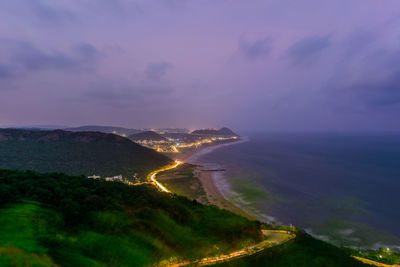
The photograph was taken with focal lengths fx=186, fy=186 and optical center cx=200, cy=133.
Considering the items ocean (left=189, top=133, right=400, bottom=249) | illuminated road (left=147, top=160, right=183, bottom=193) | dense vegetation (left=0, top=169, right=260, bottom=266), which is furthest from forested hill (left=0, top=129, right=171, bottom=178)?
ocean (left=189, top=133, right=400, bottom=249)

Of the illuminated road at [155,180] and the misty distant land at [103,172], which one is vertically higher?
the misty distant land at [103,172]

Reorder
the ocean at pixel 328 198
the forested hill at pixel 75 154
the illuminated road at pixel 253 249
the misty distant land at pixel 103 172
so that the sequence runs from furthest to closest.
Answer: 1. the forested hill at pixel 75 154
2. the ocean at pixel 328 198
3. the misty distant land at pixel 103 172
4. the illuminated road at pixel 253 249

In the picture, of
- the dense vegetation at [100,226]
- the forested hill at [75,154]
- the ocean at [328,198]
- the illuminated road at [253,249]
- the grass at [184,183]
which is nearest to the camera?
the dense vegetation at [100,226]

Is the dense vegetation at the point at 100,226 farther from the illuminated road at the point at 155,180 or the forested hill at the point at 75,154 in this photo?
the forested hill at the point at 75,154

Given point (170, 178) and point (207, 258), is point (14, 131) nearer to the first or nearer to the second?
point (170, 178)

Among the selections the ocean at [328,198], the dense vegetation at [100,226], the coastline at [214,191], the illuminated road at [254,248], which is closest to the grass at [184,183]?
the coastline at [214,191]

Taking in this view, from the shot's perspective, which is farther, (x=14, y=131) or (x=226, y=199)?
(x=14, y=131)

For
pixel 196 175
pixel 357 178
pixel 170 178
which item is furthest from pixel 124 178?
pixel 357 178
